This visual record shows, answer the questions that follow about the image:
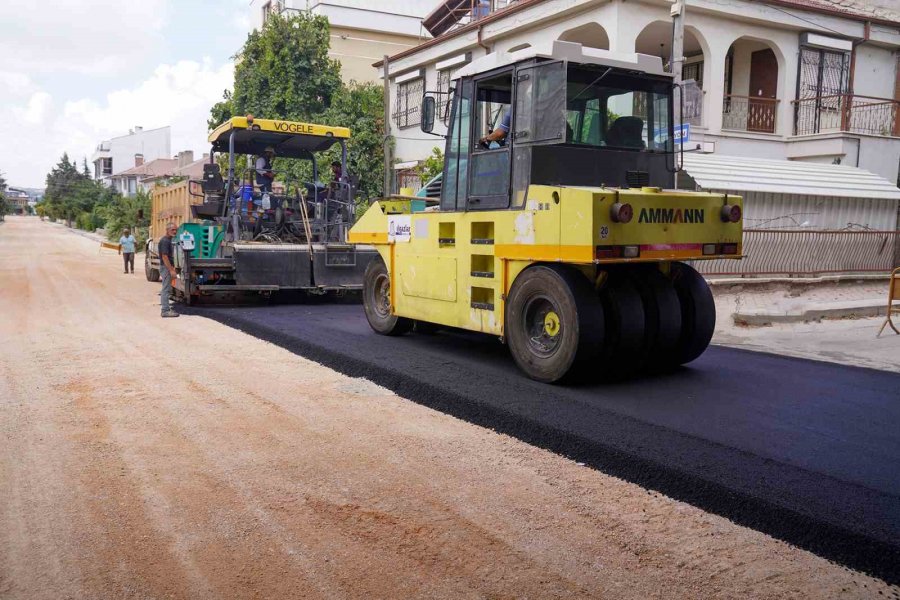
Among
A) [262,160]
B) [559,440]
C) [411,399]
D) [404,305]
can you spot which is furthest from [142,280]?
[559,440]

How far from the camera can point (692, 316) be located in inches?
273

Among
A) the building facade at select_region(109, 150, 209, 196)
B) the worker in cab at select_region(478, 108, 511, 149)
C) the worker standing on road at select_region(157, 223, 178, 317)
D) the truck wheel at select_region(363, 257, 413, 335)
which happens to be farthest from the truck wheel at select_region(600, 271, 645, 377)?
the building facade at select_region(109, 150, 209, 196)

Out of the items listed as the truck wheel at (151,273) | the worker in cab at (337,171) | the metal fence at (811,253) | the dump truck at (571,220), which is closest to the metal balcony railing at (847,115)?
the metal fence at (811,253)

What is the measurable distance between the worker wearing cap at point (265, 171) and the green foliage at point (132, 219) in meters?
18.8

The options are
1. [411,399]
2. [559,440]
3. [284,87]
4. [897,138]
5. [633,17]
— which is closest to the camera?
[559,440]

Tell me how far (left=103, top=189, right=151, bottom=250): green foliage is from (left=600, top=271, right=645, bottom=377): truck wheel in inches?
1063

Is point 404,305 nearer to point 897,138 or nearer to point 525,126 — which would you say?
point 525,126

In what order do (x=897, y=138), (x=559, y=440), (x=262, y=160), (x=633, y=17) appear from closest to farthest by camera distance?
(x=559, y=440)
(x=262, y=160)
(x=633, y=17)
(x=897, y=138)

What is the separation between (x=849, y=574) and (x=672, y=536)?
2.37ft

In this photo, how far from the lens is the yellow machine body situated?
5953 millimetres

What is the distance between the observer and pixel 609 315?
6391 mm

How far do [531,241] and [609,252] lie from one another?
0.73m

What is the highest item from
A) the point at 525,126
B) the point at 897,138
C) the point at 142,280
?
the point at 897,138

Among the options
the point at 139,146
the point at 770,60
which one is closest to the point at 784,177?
the point at 770,60
